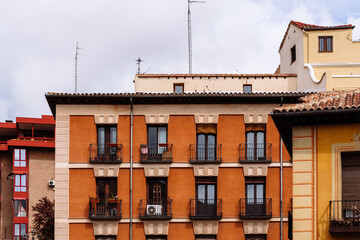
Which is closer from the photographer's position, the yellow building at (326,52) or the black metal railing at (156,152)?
the black metal railing at (156,152)

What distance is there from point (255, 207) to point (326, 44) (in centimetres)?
1264

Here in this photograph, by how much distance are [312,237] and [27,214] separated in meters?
55.4

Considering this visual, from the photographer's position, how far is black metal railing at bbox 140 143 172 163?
36.1 metres

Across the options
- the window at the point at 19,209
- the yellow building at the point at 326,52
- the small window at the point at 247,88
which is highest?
the yellow building at the point at 326,52

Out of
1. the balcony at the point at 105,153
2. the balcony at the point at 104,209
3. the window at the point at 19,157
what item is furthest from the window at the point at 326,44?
the window at the point at 19,157

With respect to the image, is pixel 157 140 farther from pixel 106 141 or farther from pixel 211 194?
pixel 211 194

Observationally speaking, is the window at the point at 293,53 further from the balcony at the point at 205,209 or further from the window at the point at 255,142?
the balcony at the point at 205,209

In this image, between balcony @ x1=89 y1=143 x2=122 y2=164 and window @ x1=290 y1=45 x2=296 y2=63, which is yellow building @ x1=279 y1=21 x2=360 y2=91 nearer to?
window @ x1=290 y1=45 x2=296 y2=63

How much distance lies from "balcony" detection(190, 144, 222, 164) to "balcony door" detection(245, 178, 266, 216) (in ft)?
6.67

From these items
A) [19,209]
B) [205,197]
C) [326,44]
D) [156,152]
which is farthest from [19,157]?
[205,197]

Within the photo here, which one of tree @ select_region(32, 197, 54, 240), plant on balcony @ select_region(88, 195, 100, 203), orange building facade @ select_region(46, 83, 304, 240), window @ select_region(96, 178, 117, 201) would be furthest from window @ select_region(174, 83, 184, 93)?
tree @ select_region(32, 197, 54, 240)

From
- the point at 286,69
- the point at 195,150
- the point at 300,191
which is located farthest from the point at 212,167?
the point at 300,191

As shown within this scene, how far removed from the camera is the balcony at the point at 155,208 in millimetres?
35531

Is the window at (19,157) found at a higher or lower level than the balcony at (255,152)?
higher
